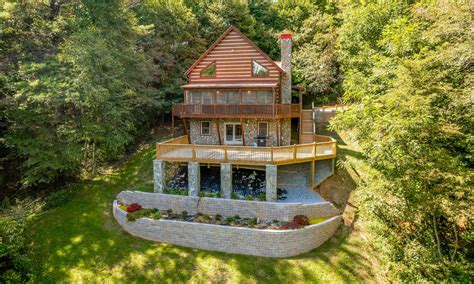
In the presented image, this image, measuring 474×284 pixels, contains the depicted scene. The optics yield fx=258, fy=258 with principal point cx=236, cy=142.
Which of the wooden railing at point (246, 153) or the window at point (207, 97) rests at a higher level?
the window at point (207, 97)

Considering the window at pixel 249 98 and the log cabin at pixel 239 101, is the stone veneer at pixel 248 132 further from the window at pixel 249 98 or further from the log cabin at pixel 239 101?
the window at pixel 249 98

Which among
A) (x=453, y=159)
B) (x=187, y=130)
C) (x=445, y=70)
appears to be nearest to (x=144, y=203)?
(x=187, y=130)

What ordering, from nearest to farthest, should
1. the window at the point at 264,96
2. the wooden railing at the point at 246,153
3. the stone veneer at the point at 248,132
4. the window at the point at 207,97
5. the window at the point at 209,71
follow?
the wooden railing at the point at 246,153 → the window at the point at 264,96 → the stone veneer at the point at 248,132 → the window at the point at 209,71 → the window at the point at 207,97

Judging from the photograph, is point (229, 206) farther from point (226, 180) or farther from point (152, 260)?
point (152, 260)

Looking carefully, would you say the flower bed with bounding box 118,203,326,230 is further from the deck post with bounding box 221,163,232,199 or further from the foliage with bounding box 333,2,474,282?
the foliage with bounding box 333,2,474,282

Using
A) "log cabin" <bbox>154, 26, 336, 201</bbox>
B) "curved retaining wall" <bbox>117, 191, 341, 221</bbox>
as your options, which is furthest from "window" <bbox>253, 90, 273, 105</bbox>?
"curved retaining wall" <bbox>117, 191, 341, 221</bbox>

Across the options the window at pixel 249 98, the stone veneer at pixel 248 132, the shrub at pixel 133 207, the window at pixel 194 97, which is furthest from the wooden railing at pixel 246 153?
the window at pixel 194 97

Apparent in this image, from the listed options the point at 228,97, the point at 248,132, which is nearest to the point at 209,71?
the point at 228,97
